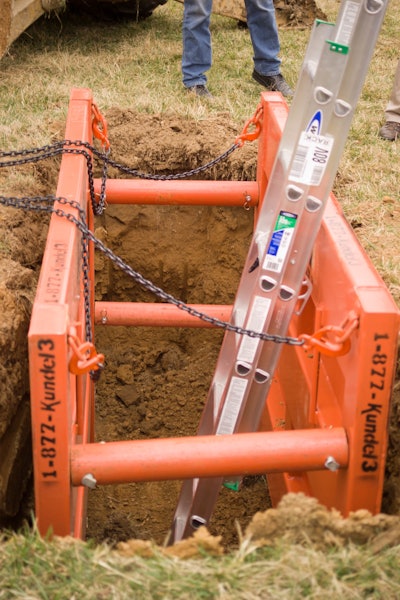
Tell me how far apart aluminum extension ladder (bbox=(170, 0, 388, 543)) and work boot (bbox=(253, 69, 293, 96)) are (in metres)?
3.19

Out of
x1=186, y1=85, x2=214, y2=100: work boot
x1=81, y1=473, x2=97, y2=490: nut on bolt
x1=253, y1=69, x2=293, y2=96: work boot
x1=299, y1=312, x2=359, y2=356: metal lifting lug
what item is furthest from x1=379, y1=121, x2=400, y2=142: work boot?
A: x1=81, y1=473, x2=97, y2=490: nut on bolt

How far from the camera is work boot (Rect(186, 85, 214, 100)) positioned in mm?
5517

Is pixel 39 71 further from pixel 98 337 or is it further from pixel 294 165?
pixel 294 165

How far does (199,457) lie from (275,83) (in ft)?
13.9

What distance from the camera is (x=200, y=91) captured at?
18.3 ft

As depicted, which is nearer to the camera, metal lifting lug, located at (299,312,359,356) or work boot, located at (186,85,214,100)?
metal lifting lug, located at (299,312,359,356)

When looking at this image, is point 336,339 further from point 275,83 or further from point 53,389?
point 275,83

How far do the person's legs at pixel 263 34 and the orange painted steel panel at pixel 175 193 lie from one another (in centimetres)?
255

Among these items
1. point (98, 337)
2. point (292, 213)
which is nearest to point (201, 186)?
point (292, 213)

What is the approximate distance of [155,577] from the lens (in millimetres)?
1793

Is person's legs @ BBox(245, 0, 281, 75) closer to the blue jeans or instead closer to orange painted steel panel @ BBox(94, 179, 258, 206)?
the blue jeans

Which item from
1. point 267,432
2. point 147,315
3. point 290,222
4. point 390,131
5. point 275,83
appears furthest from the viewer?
point 275,83

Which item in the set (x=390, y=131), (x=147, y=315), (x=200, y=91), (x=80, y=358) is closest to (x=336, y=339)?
(x=80, y=358)

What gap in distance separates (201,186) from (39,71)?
2946mm
